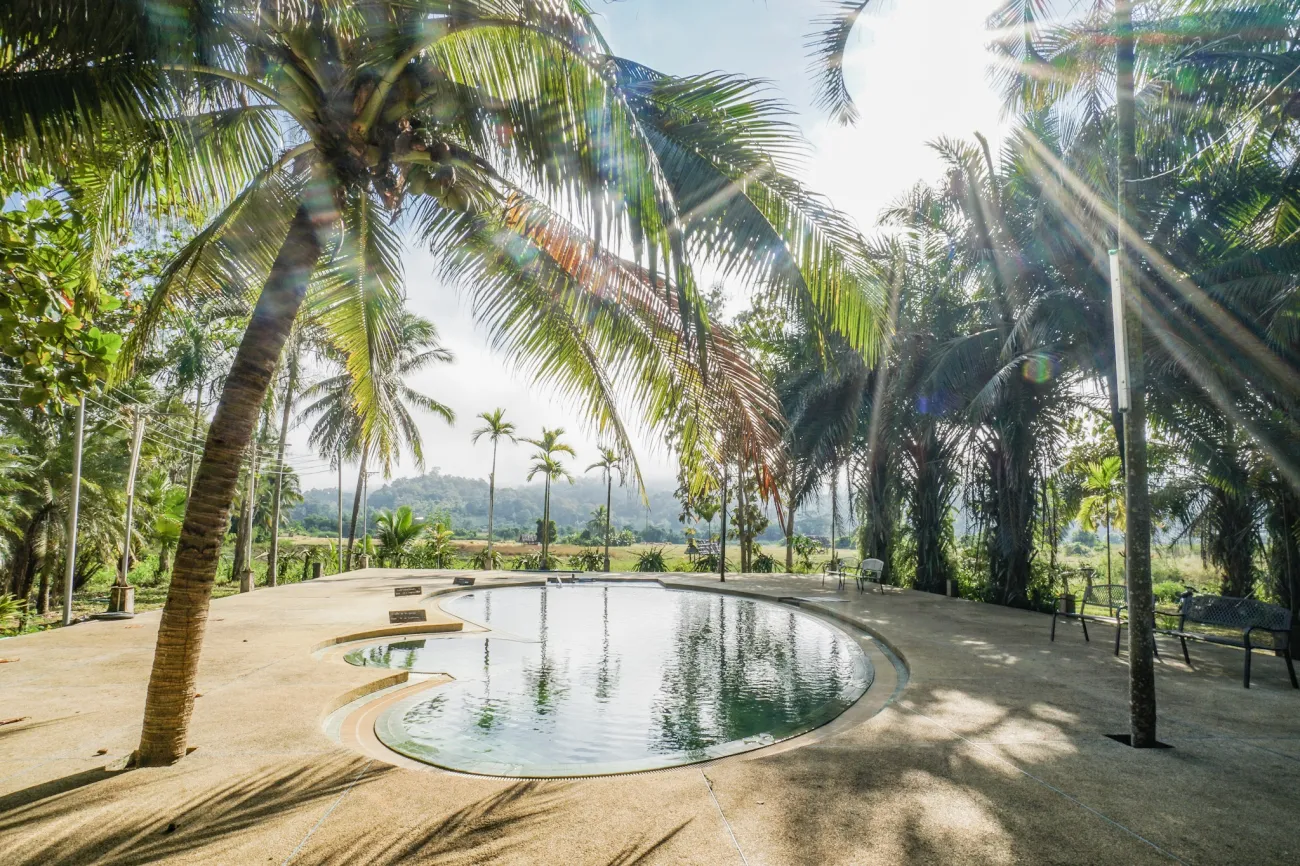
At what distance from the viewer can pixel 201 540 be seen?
3.93m

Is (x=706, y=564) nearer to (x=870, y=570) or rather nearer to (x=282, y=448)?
(x=870, y=570)

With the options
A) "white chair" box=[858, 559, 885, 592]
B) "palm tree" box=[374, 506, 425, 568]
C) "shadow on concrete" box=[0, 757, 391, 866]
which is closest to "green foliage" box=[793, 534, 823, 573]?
"white chair" box=[858, 559, 885, 592]

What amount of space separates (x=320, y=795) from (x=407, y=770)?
55cm

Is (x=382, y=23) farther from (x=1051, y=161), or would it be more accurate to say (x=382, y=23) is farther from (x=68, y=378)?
(x=1051, y=161)

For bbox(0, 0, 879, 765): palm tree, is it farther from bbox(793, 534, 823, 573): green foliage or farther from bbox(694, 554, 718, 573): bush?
bbox(793, 534, 823, 573): green foliage

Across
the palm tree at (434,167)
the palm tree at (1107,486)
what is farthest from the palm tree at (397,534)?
the palm tree at (1107,486)

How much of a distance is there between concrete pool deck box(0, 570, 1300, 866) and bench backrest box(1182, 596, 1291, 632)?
0.61m

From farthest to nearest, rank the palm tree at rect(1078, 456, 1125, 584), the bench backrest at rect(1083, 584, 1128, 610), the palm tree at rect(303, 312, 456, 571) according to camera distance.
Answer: the palm tree at rect(303, 312, 456, 571)
the palm tree at rect(1078, 456, 1125, 584)
the bench backrest at rect(1083, 584, 1128, 610)

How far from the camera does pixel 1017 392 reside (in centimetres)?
1204

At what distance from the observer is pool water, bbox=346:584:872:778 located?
17.9 ft

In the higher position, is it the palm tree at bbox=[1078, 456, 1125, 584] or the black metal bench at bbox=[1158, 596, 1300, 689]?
the palm tree at bbox=[1078, 456, 1125, 584]

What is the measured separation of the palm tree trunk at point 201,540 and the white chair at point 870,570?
12817 mm

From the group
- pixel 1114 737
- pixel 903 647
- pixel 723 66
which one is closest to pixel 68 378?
pixel 723 66

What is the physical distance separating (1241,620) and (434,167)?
28.0ft
